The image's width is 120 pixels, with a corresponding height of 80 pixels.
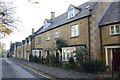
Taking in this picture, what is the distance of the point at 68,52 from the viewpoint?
19578 millimetres

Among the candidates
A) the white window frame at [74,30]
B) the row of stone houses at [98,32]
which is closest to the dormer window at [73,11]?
the row of stone houses at [98,32]

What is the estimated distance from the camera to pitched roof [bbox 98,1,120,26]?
15.7 m

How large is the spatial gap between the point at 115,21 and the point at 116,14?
1644 mm

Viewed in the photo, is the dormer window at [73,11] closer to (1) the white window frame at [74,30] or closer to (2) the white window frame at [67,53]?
(1) the white window frame at [74,30]

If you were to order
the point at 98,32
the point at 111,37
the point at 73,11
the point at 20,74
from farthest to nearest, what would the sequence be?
the point at 73,11 < the point at 98,32 < the point at 111,37 < the point at 20,74

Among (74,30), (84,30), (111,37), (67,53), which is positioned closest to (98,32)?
(84,30)

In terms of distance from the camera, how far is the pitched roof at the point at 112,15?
51.4 feet

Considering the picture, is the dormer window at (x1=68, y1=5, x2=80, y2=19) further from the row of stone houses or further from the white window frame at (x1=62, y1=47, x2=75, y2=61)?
the white window frame at (x1=62, y1=47, x2=75, y2=61)

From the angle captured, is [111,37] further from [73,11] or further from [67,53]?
[73,11]

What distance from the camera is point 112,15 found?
16.7 metres

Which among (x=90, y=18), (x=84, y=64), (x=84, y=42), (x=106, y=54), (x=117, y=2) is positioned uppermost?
(x=117, y=2)

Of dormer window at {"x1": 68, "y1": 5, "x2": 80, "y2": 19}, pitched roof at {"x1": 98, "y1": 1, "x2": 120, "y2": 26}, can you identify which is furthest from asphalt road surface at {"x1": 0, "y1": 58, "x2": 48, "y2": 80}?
dormer window at {"x1": 68, "y1": 5, "x2": 80, "y2": 19}

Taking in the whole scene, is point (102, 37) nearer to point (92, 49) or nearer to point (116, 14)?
point (92, 49)

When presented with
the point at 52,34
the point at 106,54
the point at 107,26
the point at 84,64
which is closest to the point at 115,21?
the point at 107,26
